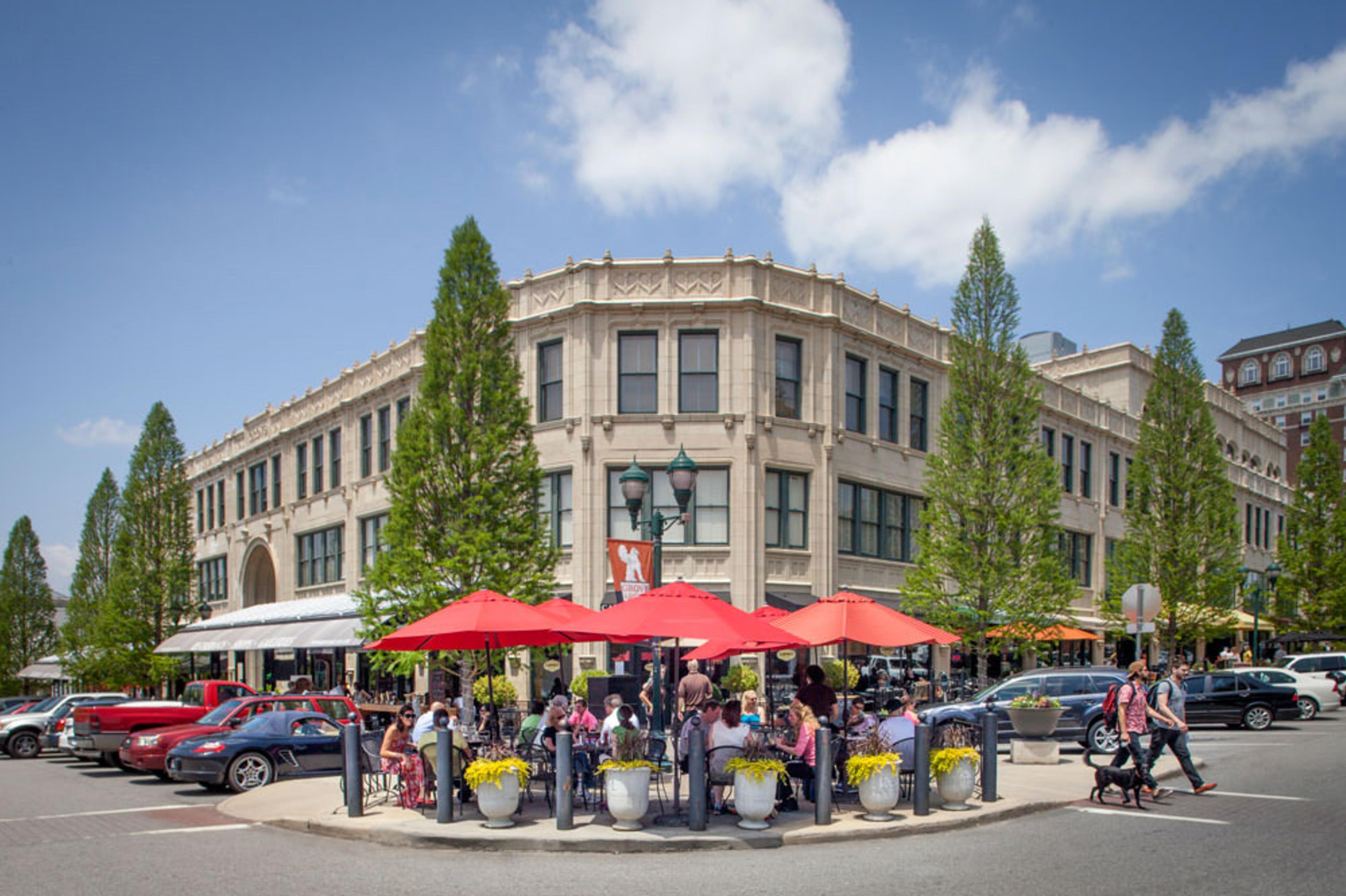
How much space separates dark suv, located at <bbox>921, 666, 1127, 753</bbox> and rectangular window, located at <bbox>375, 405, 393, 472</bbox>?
2291cm

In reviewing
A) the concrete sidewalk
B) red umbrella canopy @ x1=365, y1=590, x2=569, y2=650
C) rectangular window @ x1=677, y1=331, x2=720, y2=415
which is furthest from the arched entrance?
red umbrella canopy @ x1=365, y1=590, x2=569, y2=650

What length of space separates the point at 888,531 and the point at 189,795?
22.2 meters

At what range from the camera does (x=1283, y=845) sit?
1076 cm

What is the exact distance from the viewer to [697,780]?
11891 mm

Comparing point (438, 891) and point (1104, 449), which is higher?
point (1104, 449)

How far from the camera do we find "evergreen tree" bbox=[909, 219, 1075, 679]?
2877 cm

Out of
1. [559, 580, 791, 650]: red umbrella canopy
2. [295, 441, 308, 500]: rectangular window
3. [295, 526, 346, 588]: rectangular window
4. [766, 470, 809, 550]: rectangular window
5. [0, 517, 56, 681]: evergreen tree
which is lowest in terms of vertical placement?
[0, 517, 56, 681]: evergreen tree

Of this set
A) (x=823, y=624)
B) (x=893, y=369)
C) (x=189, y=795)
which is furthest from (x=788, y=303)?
(x=189, y=795)

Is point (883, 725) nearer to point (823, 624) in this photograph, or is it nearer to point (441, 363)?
point (823, 624)

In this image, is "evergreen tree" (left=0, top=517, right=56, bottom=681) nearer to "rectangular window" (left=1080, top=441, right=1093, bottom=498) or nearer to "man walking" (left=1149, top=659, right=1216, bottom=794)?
"rectangular window" (left=1080, top=441, right=1093, bottom=498)

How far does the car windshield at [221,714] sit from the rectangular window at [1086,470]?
1377 inches

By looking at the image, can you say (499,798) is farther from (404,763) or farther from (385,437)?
(385,437)

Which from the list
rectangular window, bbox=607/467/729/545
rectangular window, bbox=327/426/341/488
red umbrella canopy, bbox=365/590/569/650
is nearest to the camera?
red umbrella canopy, bbox=365/590/569/650

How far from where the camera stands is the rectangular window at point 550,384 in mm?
31219
